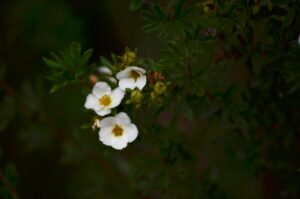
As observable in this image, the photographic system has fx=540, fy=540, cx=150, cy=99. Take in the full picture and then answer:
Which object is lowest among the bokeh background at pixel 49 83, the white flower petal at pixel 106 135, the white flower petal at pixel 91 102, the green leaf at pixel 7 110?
the white flower petal at pixel 106 135

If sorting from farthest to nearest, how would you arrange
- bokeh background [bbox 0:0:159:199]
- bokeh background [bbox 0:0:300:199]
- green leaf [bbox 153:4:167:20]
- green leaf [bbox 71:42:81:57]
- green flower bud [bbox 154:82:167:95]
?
bokeh background [bbox 0:0:159:199] < bokeh background [bbox 0:0:300:199] < green leaf [bbox 71:42:81:57] < green leaf [bbox 153:4:167:20] < green flower bud [bbox 154:82:167:95]

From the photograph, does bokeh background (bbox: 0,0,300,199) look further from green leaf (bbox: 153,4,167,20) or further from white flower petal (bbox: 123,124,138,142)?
green leaf (bbox: 153,4,167,20)

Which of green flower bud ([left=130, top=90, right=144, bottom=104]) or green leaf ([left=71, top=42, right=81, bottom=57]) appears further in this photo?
green leaf ([left=71, top=42, right=81, bottom=57])

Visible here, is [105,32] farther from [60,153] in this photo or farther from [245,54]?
[245,54]

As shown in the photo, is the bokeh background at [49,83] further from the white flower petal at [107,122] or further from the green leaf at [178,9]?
the green leaf at [178,9]

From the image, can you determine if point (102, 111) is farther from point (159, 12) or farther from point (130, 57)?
point (159, 12)

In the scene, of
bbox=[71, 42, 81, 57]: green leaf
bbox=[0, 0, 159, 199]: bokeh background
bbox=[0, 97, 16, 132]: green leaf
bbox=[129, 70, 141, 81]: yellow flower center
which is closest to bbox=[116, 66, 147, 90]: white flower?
bbox=[129, 70, 141, 81]: yellow flower center

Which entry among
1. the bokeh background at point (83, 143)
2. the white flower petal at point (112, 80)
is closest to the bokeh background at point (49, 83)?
the bokeh background at point (83, 143)
